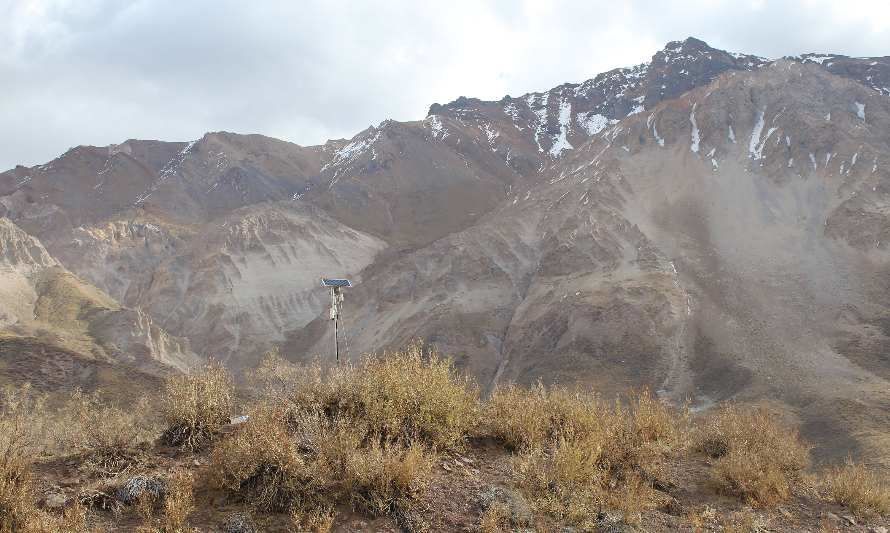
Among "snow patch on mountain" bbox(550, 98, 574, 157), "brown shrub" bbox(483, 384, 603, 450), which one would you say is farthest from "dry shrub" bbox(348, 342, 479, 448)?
"snow patch on mountain" bbox(550, 98, 574, 157)

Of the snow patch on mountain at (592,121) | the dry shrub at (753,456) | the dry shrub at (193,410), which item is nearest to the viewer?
the dry shrub at (193,410)

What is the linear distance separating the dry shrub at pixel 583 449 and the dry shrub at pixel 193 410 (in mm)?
3286

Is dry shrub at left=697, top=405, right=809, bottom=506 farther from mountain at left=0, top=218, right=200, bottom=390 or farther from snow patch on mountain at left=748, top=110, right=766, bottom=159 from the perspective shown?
snow patch on mountain at left=748, top=110, right=766, bottom=159

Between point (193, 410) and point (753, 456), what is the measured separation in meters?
6.56

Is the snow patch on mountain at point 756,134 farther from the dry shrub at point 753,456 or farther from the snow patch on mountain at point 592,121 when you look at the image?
the dry shrub at point 753,456

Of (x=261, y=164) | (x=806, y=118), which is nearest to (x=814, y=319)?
(x=806, y=118)

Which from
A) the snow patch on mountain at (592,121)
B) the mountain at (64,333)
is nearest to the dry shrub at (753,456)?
the mountain at (64,333)

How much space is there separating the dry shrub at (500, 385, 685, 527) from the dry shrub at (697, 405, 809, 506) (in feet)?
1.81

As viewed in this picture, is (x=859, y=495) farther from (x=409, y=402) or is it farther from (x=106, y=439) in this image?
(x=106, y=439)

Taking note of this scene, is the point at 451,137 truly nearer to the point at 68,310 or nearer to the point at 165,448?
the point at 68,310

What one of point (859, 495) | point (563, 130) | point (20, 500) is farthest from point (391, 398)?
point (563, 130)

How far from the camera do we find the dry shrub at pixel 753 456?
784 centimetres

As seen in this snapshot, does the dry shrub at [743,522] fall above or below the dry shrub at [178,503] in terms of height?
below

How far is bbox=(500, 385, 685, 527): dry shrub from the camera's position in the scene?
22.3ft
